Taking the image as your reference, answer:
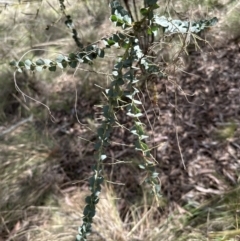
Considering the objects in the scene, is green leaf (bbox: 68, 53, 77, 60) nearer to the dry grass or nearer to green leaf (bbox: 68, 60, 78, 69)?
green leaf (bbox: 68, 60, 78, 69)

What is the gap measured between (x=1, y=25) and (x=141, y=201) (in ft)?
4.82

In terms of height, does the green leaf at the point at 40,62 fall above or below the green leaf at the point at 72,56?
below

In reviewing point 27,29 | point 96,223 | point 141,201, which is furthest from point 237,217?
point 27,29

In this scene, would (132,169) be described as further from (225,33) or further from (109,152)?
(225,33)

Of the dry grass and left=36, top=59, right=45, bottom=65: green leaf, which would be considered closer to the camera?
left=36, top=59, right=45, bottom=65: green leaf

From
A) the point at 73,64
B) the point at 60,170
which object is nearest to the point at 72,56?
the point at 73,64

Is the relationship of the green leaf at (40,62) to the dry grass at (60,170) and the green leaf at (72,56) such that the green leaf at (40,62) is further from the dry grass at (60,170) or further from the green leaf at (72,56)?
the dry grass at (60,170)

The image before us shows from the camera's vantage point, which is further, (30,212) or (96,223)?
(30,212)

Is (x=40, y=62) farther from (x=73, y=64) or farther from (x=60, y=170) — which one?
(x=60, y=170)

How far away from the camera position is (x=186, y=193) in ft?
4.99

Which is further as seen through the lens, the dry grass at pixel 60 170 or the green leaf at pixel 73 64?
the dry grass at pixel 60 170

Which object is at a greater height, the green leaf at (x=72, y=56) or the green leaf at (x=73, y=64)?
the green leaf at (x=72, y=56)

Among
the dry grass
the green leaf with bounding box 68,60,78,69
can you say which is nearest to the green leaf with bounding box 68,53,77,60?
the green leaf with bounding box 68,60,78,69

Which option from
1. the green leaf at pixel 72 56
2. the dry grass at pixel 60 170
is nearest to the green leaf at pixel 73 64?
the green leaf at pixel 72 56
